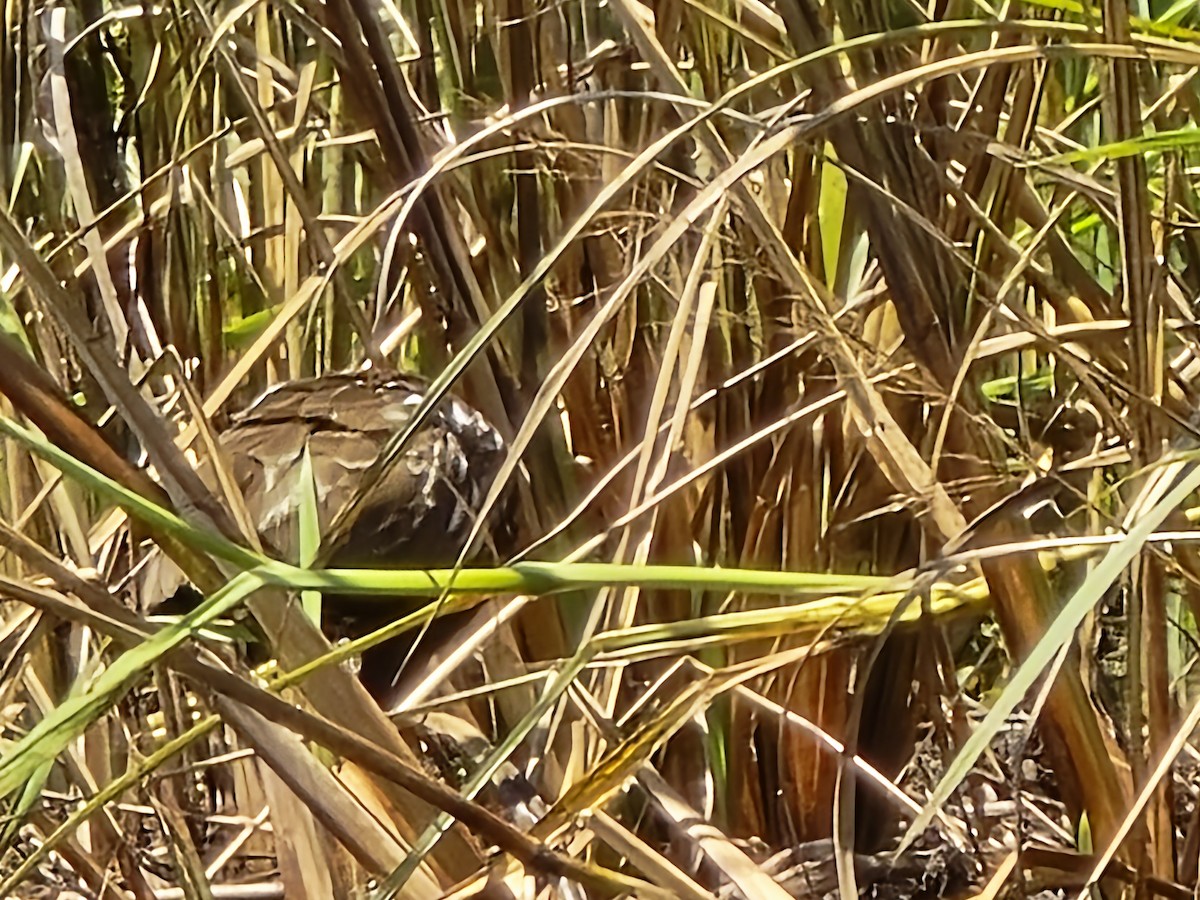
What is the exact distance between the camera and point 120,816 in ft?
2.61

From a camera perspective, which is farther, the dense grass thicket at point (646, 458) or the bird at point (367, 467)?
the bird at point (367, 467)

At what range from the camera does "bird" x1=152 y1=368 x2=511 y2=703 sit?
908 millimetres

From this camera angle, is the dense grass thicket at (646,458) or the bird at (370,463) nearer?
the dense grass thicket at (646,458)

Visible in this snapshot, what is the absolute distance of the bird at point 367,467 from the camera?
91 centimetres

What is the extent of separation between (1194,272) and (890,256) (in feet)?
0.77

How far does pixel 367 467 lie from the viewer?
894 millimetres

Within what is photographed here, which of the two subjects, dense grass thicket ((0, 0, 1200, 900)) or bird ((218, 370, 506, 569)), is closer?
dense grass thicket ((0, 0, 1200, 900))

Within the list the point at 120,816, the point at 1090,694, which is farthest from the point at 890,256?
the point at 120,816

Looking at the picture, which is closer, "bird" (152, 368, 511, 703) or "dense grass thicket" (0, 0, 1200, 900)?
"dense grass thicket" (0, 0, 1200, 900)

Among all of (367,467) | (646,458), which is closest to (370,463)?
(367,467)

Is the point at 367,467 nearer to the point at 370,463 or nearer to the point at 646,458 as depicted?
the point at 370,463

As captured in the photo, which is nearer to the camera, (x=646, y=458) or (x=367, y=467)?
(x=646, y=458)

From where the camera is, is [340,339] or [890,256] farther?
[340,339]

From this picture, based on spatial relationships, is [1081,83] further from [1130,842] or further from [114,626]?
[114,626]
